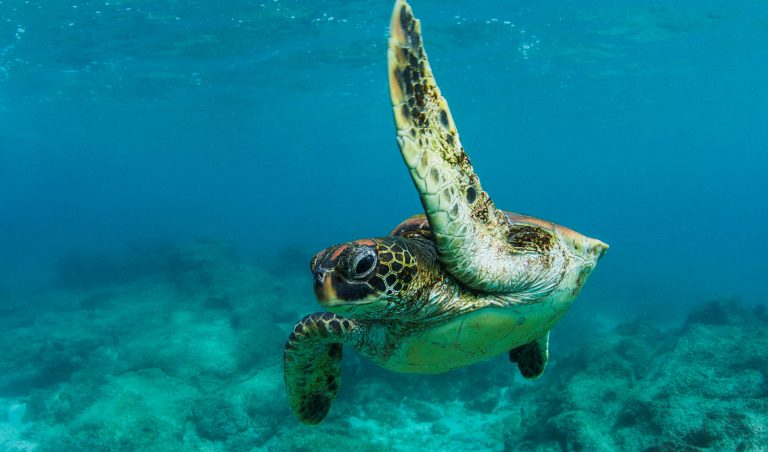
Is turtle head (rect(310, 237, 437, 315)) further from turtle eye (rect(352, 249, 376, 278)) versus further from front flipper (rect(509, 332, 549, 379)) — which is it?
front flipper (rect(509, 332, 549, 379))

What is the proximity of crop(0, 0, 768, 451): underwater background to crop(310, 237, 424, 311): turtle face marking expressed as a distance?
4591 millimetres

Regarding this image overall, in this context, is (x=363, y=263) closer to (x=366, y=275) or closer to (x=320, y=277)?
(x=366, y=275)

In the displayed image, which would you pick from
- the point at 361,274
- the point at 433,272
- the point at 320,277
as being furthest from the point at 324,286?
the point at 433,272

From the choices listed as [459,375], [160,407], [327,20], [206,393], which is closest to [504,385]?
[459,375]

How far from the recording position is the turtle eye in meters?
1.97

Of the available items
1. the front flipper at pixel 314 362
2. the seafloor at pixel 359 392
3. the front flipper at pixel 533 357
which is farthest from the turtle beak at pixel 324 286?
the seafloor at pixel 359 392

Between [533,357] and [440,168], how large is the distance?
3.05 m

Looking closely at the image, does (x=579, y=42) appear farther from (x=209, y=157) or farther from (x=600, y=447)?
(x=209, y=157)

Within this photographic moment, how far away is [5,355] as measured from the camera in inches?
411

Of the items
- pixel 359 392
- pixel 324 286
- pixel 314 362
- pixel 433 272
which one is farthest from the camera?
pixel 359 392

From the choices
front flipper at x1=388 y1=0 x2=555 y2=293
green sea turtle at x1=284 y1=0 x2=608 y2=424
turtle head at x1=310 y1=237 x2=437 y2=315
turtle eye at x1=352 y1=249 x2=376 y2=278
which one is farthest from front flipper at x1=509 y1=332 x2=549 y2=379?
turtle eye at x1=352 y1=249 x2=376 y2=278

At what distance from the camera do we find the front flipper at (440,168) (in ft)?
6.48

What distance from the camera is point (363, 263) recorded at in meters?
2.00

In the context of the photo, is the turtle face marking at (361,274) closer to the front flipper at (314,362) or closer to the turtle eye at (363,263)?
the turtle eye at (363,263)
